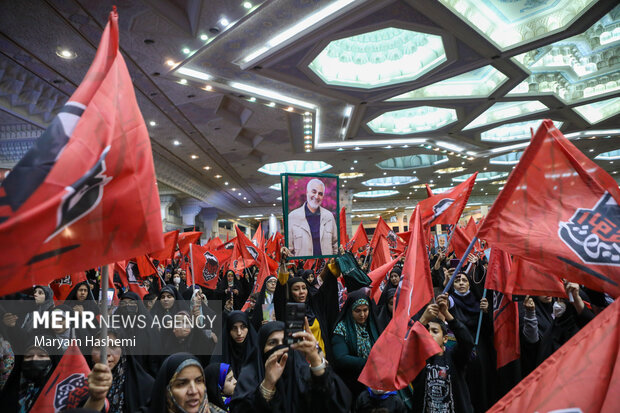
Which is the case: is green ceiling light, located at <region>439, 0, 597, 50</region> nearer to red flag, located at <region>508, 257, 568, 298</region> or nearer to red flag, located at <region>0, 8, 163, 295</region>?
red flag, located at <region>508, 257, 568, 298</region>

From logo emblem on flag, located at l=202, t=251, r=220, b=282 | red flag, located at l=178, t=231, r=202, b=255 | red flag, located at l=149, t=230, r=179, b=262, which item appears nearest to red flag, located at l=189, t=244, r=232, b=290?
logo emblem on flag, located at l=202, t=251, r=220, b=282

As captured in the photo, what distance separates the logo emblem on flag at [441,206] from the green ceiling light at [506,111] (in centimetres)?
917

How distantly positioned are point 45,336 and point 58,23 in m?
5.14

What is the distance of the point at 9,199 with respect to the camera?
1258 millimetres

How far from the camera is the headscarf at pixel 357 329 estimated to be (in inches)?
109

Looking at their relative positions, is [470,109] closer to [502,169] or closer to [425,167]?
[425,167]

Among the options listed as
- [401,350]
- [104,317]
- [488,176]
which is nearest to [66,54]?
[104,317]

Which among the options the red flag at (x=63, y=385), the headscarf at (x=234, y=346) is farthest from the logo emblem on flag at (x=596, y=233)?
the red flag at (x=63, y=385)

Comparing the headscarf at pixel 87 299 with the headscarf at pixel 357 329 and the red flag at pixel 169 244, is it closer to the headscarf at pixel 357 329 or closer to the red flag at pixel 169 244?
the red flag at pixel 169 244

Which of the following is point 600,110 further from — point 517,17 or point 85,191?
point 85,191

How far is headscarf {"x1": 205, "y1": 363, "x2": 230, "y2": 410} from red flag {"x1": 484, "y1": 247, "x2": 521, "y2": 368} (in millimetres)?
2040

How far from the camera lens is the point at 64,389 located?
1982 mm

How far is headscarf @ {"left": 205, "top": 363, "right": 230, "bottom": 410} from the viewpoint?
7.61 ft

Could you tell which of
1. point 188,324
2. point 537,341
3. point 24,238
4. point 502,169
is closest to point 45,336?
point 188,324
